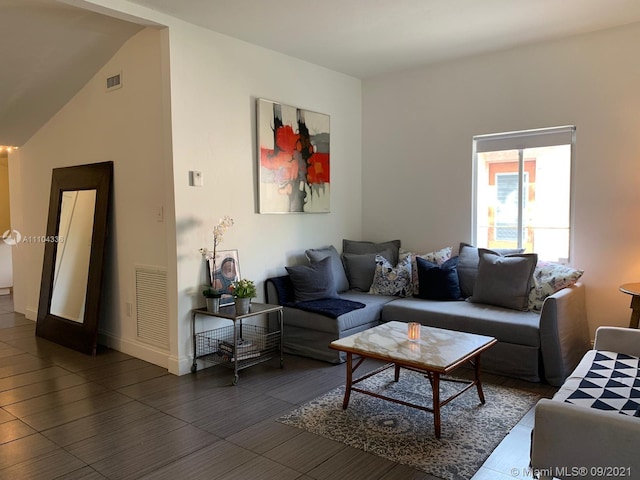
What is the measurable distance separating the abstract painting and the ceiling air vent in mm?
1191

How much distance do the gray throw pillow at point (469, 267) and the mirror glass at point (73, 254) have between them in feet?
11.4

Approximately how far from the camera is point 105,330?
4.51 metres

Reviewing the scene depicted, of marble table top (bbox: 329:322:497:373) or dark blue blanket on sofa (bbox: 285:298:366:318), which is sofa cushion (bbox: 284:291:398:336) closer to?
dark blue blanket on sofa (bbox: 285:298:366:318)

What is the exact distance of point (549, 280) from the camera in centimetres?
388

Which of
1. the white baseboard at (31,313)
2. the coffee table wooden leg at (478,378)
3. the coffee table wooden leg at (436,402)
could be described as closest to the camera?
the coffee table wooden leg at (436,402)

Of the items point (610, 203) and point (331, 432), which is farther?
point (610, 203)

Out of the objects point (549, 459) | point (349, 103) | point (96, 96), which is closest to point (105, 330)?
point (96, 96)

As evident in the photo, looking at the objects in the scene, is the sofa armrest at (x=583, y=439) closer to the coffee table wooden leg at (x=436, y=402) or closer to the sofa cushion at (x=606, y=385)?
the sofa cushion at (x=606, y=385)

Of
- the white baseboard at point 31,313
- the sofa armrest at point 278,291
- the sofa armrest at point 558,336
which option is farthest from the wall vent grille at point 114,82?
the sofa armrest at point 558,336

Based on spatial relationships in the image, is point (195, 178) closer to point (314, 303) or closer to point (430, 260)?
point (314, 303)

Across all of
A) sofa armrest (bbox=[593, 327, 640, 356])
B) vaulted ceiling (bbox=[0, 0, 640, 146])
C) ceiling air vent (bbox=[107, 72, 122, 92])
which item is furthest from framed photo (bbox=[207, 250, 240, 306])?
sofa armrest (bbox=[593, 327, 640, 356])

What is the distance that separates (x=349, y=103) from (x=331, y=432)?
12.2 ft

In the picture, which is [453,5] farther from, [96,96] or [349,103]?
[96,96]

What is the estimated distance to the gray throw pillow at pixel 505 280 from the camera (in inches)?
153
